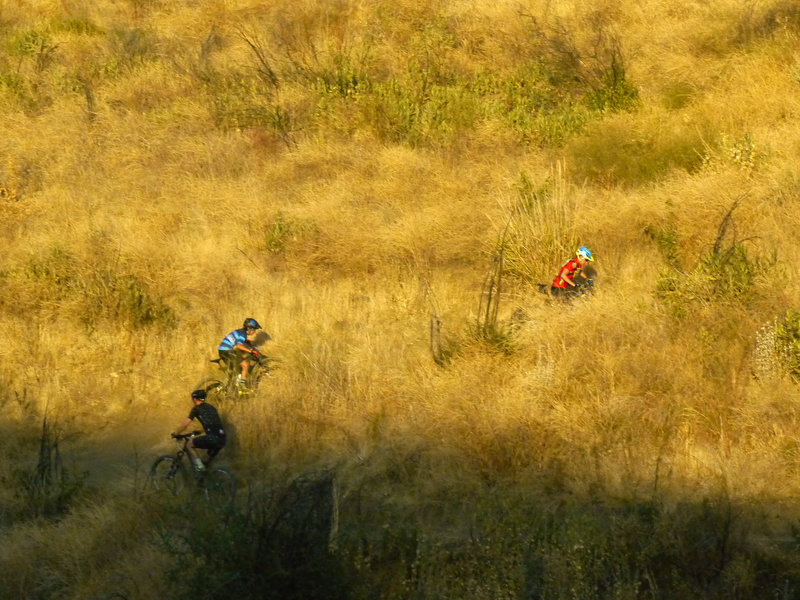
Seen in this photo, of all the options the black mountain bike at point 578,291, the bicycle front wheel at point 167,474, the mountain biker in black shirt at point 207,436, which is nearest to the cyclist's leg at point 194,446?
the mountain biker in black shirt at point 207,436

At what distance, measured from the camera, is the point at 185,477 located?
28.8 feet

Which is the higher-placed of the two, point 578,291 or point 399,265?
point 399,265

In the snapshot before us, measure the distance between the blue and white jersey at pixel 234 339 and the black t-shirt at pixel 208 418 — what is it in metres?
1.09

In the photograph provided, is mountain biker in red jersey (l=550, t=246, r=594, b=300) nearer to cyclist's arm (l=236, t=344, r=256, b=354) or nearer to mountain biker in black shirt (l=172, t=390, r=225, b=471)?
cyclist's arm (l=236, t=344, r=256, b=354)

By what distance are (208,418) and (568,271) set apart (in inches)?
150

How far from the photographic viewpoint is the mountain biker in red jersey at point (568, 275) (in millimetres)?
10148

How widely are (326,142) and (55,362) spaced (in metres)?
5.11

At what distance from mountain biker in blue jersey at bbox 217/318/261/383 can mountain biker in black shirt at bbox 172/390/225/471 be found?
3.20 ft

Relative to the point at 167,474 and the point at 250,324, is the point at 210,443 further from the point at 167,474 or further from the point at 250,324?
the point at 250,324

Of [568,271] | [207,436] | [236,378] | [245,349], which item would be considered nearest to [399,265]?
[568,271]

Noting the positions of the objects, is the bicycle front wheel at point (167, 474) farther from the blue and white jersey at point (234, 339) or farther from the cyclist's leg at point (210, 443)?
the blue and white jersey at point (234, 339)

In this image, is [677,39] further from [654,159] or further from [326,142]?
[326,142]

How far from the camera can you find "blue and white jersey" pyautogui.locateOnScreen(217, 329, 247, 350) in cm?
991

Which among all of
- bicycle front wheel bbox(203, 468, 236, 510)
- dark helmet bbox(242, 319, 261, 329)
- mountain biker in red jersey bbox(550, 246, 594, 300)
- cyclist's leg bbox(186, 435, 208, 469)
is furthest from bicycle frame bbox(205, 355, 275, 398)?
mountain biker in red jersey bbox(550, 246, 594, 300)
